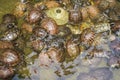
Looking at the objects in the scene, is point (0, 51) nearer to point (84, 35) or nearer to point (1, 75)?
point (1, 75)

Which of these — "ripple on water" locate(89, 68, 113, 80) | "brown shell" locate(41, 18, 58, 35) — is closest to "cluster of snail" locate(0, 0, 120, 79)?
"brown shell" locate(41, 18, 58, 35)

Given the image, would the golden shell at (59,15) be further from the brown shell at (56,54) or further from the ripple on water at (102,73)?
the ripple on water at (102,73)

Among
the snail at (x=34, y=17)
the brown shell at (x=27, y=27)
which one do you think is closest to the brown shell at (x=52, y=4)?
the snail at (x=34, y=17)

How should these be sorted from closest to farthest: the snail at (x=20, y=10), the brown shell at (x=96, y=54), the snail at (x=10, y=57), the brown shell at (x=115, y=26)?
the snail at (x=10, y=57)
the brown shell at (x=96, y=54)
the brown shell at (x=115, y=26)
the snail at (x=20, y=10)

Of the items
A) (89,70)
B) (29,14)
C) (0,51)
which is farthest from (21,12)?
(89,70)

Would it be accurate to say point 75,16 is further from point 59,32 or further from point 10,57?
point 10,57

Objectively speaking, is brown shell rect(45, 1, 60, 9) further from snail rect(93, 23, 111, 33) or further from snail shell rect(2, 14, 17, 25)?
snail rect(93, 23, 111, 33)

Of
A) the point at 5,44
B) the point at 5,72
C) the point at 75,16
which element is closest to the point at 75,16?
the point at 75,16

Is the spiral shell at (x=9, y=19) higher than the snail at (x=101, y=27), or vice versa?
the spiral shell at (x=9, y=19)

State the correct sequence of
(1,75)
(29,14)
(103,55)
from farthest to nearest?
(29,14), (103,55), (1,75)
